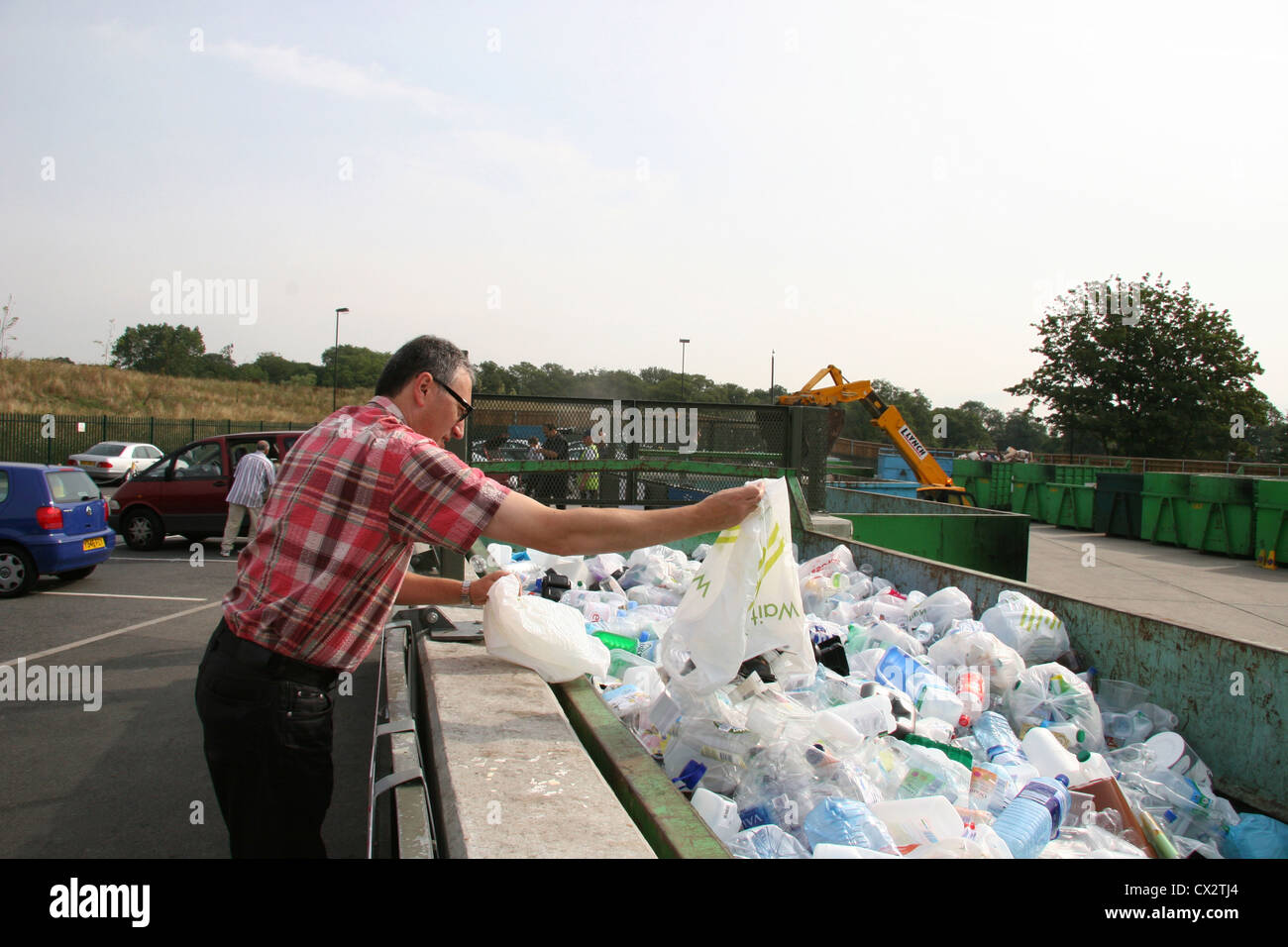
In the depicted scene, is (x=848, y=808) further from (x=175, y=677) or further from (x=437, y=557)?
(x=175, y=677)

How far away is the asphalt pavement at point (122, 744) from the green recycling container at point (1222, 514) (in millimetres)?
15828

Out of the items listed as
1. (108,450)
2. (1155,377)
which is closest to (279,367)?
(108,450)

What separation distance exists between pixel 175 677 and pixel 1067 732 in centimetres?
600

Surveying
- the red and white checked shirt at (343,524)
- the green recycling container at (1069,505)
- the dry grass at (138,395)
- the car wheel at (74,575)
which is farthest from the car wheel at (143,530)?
the dry grass at (138,395)

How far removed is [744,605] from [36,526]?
934 cm

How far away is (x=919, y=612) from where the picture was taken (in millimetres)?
4742

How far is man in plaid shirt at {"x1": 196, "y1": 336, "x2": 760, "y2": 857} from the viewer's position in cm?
184

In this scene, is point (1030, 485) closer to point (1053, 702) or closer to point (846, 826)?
point (1053, 702)

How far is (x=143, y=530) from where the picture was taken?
12.3m

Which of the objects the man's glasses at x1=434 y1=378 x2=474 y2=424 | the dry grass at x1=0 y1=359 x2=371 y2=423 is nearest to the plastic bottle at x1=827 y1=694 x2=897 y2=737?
the man's glasses at x1=434 y1=378 x2=474 y2=424

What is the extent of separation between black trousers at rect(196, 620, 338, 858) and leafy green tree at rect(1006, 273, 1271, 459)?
1643 inches

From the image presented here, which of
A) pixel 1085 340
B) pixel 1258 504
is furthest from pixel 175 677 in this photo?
pixel 1085 340

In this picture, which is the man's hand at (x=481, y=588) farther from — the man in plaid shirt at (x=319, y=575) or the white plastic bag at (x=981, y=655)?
the white plastic bag at (x=981, y=655)

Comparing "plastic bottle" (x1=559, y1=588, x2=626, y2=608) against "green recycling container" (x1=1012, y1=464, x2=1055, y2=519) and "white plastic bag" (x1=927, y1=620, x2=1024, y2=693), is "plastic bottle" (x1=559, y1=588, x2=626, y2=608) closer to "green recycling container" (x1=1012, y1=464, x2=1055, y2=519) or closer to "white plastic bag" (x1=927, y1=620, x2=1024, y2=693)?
"white plastic bag" (x1=927, y1=620, x2=1024, y2=693)
